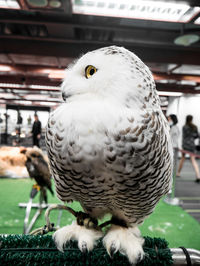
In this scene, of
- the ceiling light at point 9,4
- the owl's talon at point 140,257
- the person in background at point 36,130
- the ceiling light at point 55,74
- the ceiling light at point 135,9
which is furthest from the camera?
the person in background at point 36,130

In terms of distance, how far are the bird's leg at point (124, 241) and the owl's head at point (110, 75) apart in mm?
367

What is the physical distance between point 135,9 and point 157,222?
2073 millimetres

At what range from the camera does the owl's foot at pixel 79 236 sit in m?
0.54

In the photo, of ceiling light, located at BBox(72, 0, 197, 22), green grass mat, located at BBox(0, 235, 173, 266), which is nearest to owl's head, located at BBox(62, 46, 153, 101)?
green grass mat, located at BBox(0, 235, 173, 266)

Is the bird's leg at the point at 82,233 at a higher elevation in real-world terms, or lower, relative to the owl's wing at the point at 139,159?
lower

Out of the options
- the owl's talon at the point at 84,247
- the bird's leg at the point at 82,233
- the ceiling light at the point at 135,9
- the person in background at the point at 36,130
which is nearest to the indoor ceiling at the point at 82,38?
the ceiling light at the point at 135,9

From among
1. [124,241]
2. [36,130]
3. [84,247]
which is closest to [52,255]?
[84,247]

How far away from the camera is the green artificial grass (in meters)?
2.03

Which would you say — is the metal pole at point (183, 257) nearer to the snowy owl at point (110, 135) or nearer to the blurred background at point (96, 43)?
the snowy owl at point (110, 135)

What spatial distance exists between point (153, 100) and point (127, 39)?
3069mm

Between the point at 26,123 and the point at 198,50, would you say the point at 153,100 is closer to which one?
the point at 198,50

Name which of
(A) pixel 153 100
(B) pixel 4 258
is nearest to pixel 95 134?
(A) pixel 153 100

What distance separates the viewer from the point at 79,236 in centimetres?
59

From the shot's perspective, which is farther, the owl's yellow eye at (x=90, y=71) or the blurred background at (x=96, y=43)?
the blurred background at (x=96, y=43)
